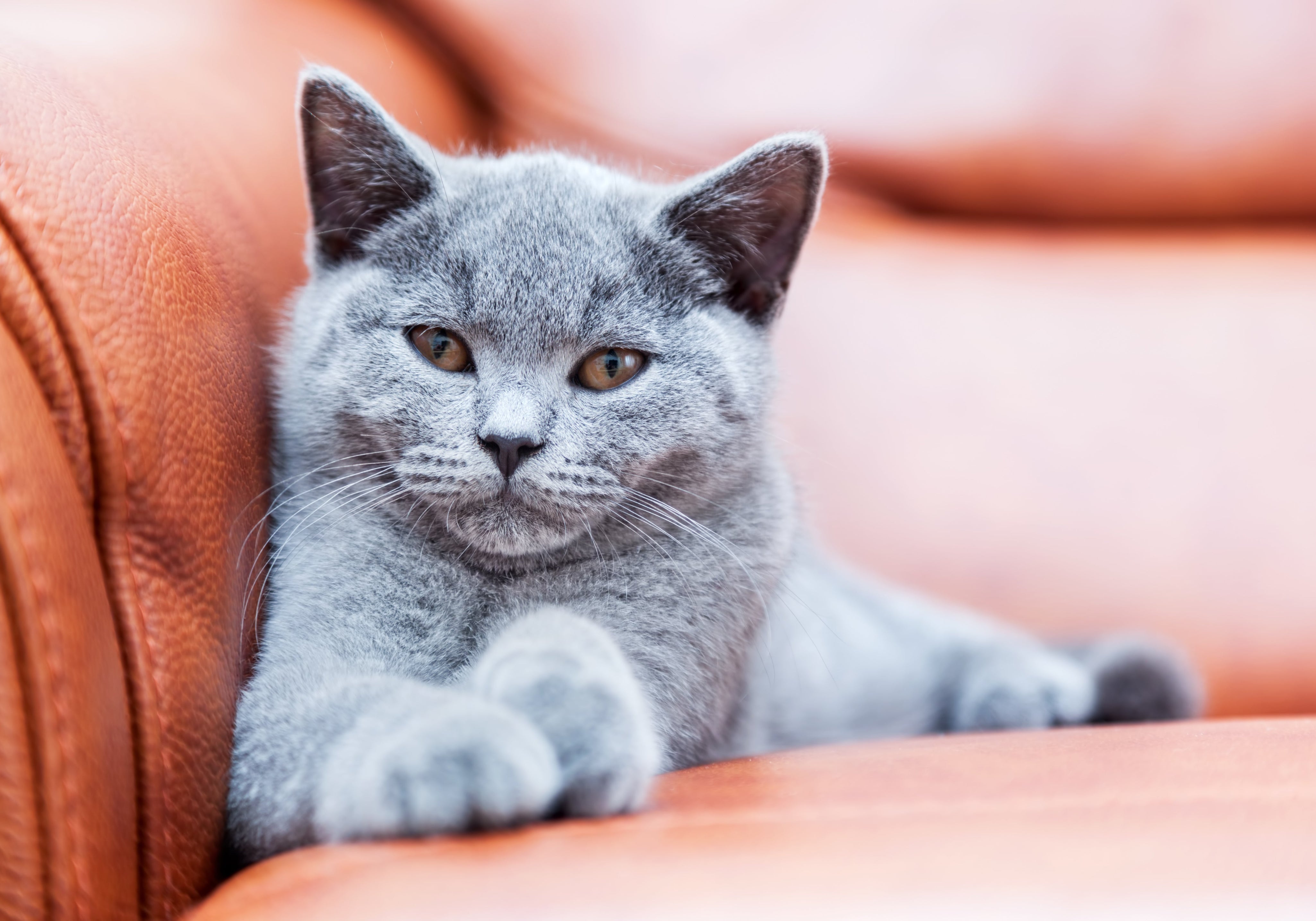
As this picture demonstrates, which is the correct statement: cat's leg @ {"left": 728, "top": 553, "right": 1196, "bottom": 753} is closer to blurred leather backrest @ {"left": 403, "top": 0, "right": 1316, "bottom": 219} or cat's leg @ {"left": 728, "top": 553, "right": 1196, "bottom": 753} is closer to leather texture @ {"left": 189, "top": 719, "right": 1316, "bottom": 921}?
leather texture @ {"left": 189, "top": 719, "right": 1316, "bottom": 921}

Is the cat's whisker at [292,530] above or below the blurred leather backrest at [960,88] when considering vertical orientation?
below

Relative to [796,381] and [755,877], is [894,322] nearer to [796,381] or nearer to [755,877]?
[796,381]

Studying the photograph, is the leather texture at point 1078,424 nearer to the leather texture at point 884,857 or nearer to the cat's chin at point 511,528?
the cat's chin at point 511,528

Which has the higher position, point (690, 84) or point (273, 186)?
point (690, 84)

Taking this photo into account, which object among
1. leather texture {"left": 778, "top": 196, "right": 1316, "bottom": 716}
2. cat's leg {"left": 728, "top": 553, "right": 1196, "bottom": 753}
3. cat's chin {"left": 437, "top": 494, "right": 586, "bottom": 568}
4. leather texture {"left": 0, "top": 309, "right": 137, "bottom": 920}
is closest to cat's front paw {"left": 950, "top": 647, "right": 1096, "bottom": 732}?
cat's leg {"left": 728, "top": 553, "right": 1196, "bottom": 753}

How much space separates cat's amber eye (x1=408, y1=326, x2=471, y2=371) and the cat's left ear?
8.6 inches

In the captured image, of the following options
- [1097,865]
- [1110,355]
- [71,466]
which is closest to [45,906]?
[71,466]

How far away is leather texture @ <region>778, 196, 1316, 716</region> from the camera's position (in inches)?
59.3

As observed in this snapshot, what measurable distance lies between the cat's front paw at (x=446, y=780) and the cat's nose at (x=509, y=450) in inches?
9.3

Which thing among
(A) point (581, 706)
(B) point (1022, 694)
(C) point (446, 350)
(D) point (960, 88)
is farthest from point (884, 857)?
(D) point (960, 88)

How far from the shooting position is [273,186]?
1090 millimetres

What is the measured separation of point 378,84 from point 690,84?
0.48 metres

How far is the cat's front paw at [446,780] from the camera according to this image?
0.63 metres

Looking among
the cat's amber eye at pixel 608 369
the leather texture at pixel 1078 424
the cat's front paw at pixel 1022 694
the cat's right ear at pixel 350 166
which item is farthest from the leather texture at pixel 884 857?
the leather texture at pixel 1078 424
